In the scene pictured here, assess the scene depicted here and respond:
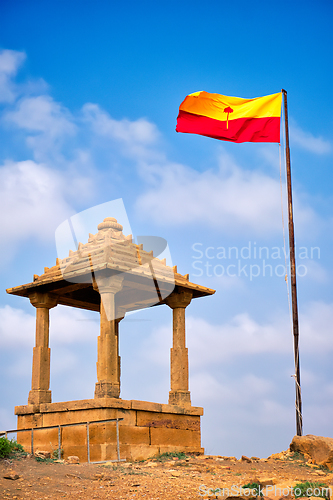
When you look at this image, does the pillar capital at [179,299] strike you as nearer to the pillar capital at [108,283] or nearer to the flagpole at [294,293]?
the pillar capital at [108,283]

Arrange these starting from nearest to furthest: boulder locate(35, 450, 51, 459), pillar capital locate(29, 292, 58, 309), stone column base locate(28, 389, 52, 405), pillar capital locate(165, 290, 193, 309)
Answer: boulder locate(35, 450, 51, 459)
stone column base locate(28, 389, 52, 405)
pillar capital locate(29, 292, 58, 309)
pillar capital locate(165, 290, 193, 309)

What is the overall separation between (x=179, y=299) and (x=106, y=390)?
11.7 ft

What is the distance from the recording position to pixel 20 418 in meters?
14.5

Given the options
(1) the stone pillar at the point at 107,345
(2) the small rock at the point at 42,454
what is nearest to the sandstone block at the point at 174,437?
(1) the stone pillar at the point at 107,345

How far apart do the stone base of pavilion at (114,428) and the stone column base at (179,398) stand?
6.2 inches

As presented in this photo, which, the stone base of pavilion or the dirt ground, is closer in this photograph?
the dirt ground

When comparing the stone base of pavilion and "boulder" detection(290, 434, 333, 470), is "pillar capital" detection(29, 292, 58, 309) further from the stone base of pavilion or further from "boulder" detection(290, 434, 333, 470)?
"boulder" detection(290, 434, 333, 470)

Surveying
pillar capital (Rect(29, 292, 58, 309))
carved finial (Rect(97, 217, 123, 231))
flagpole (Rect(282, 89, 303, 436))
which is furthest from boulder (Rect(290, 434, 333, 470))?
pillar capital (Rect(29, 292, 58, 309))

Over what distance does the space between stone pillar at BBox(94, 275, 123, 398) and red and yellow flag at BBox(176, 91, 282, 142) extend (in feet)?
17.0

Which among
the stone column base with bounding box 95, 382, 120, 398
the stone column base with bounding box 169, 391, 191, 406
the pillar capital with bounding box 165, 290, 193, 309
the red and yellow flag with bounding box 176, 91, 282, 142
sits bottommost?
the stone column base with bounding box 169, 391, 191, 406

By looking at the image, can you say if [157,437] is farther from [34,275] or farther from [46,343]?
[34,275]

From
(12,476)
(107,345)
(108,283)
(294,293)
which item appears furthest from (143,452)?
(294,293)

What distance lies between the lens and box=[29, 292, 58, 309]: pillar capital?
14969 millimetres

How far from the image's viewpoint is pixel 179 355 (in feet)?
48.3
